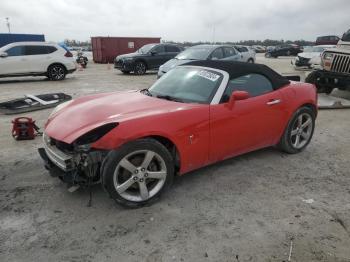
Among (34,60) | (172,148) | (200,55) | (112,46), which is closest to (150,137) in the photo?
(172,148)

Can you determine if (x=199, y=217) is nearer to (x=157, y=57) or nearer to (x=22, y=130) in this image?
(x=22, y=130)

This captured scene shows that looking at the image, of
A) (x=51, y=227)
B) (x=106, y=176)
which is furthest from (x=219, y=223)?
(x=51, y=227)

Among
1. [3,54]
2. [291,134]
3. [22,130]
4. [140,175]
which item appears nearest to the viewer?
[140,175]

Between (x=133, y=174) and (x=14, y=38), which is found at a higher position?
(x=14, y=38)

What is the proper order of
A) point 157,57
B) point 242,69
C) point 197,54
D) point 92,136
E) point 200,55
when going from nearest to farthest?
1. point 92,136
2. point 242,69
3. point 200,55
4. point 197,54
5. point 157,57

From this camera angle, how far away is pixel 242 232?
10.0 feet

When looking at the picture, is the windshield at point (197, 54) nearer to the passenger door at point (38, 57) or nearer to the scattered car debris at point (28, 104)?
the scattered car debris at point (28, 104)

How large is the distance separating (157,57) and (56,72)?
5.64 meters

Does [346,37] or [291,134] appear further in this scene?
[346,37]

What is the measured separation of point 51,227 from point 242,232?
1.80 meters

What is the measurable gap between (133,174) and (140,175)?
0.08 m

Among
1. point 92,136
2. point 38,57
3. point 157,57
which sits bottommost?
point 157,57

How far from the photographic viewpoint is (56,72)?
48.2 feet

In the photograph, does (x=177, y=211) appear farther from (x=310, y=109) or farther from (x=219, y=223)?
(x=310, y=109)
